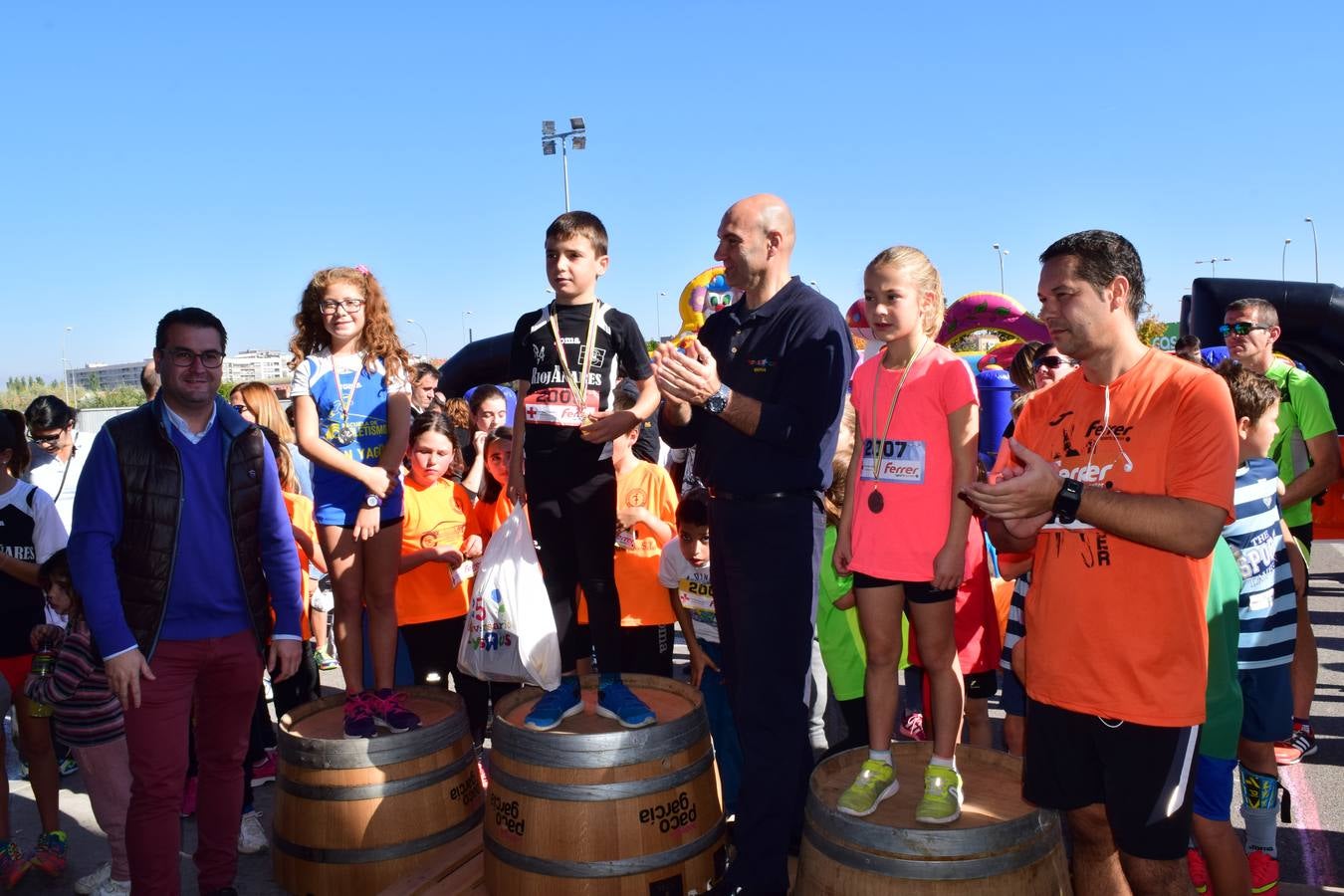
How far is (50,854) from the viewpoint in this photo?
13.8 feet

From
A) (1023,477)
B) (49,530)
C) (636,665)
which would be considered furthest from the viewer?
(636,665)

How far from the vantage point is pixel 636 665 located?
4.75 m

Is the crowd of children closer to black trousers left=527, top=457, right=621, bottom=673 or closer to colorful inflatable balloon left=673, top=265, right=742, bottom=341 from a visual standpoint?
black trousers left=527, top=457, right=621, bottom=673

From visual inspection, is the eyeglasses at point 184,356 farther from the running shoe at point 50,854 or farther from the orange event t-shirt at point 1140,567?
the orange event t-shirt at point 1140,567

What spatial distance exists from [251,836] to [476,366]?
1105cm

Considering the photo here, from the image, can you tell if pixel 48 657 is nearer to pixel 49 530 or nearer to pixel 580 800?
pixel 49 530

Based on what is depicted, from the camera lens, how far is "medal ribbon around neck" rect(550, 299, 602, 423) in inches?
149

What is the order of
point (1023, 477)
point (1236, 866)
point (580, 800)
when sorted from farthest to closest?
point (580, 800) < point (1236, 866) < point (1023, 477)

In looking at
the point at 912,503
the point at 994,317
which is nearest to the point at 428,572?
the point at 912,503

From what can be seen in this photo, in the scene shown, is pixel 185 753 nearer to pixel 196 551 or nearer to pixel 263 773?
pixel 196 551

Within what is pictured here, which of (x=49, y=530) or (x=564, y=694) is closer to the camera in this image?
(x=564, y=694)

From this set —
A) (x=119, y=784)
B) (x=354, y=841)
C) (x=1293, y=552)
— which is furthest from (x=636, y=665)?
(x=1293, y=552)

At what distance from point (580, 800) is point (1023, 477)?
1733 mm

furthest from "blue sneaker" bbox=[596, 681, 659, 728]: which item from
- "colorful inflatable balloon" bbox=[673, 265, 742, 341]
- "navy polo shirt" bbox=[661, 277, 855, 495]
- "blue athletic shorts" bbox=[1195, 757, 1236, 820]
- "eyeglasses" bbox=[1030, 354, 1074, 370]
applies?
"colorful inflatable balloon" bbox=[673, 265, 742, 341]
